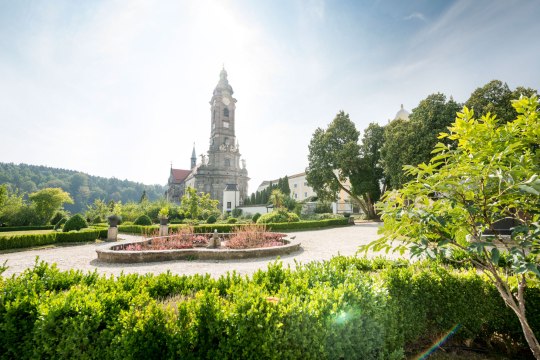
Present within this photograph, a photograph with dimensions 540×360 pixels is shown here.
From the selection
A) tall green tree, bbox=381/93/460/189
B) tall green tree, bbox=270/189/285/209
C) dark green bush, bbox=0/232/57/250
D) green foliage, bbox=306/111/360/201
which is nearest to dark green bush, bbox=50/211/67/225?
dark green bush, bbox=0/232/57/250

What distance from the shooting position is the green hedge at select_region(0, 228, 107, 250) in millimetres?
13793

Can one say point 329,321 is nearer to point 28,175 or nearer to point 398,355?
point 398,355

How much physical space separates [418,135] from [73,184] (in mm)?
143970

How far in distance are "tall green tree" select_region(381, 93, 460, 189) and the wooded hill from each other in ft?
314

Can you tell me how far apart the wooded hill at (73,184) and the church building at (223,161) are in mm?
55324

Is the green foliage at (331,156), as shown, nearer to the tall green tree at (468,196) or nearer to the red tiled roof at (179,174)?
the tall green tree at (468,196)

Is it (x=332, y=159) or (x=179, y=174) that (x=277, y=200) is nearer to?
(x=332, y=159)

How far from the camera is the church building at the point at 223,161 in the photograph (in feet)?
179

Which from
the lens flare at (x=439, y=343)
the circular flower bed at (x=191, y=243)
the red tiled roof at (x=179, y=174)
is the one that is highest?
the red tiled roof at (x=179, y=174)

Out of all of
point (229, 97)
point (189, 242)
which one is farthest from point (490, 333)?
point (229, 97)

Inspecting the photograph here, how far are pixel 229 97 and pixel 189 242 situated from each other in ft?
172

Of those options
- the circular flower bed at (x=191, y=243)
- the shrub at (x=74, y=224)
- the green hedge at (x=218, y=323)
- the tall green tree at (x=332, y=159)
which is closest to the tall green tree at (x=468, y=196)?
the green hedge at (x=218, y=323)

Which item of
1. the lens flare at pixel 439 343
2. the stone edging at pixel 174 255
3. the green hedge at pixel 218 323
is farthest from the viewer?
the stone edging at pixel 174 255

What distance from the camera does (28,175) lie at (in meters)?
114
